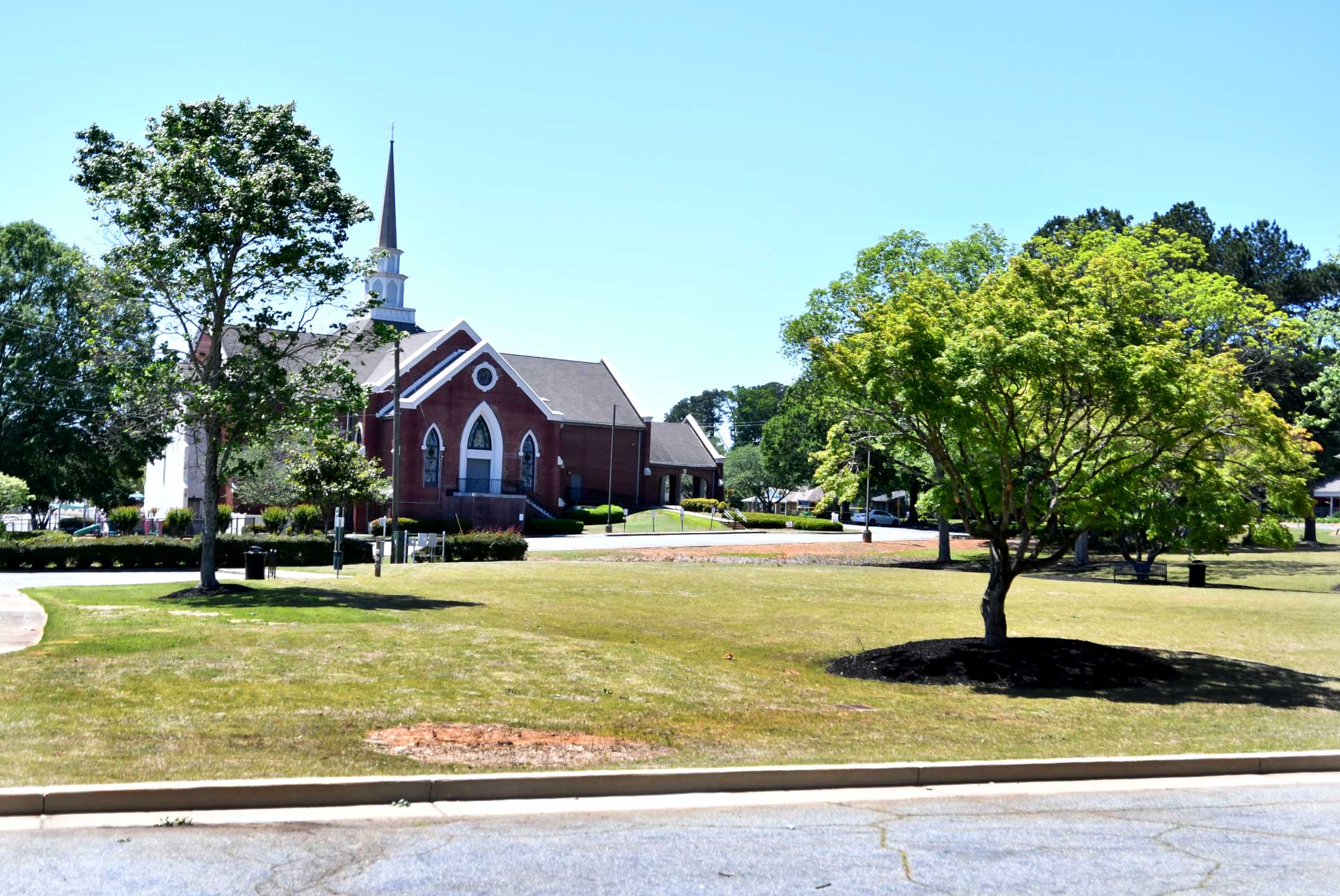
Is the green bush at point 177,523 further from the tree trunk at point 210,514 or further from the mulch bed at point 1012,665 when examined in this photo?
the mulch bed at point 1012,665

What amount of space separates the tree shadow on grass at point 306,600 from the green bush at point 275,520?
2677cm

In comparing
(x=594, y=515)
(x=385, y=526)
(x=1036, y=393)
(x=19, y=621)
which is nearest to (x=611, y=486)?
(x=594, y=515)

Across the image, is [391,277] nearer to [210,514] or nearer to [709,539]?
[709,539]

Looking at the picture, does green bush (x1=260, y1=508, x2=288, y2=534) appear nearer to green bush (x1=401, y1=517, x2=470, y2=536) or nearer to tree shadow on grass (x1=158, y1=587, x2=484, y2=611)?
green bush (x1=401, y1=517, x2=470, y2=536)

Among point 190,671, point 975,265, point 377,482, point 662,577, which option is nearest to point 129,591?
point 190,671

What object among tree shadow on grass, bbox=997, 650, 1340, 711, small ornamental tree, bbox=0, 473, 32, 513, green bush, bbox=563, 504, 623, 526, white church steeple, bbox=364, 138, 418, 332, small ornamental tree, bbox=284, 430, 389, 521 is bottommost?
tree shadow on grass, bbox=997, 650, 1340, 711

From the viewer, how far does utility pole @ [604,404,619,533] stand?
73.9m

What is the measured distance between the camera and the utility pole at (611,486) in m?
73.9

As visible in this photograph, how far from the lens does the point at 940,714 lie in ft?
47.9

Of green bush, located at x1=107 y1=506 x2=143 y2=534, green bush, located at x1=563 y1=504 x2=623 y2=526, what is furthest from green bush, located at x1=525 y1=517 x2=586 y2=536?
green bush, located at x1=107 y1=506 x2=143 y2=534

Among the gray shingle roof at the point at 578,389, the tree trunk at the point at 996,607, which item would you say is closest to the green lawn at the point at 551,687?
the tree trunk at the point at 996,607

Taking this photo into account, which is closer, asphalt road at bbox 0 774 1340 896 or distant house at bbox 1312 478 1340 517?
asphalt road at bbox 0 774 1340 896

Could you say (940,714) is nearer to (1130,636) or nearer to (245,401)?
(1130,636)

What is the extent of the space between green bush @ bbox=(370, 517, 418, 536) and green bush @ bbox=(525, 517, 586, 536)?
→ 6.28 metres
